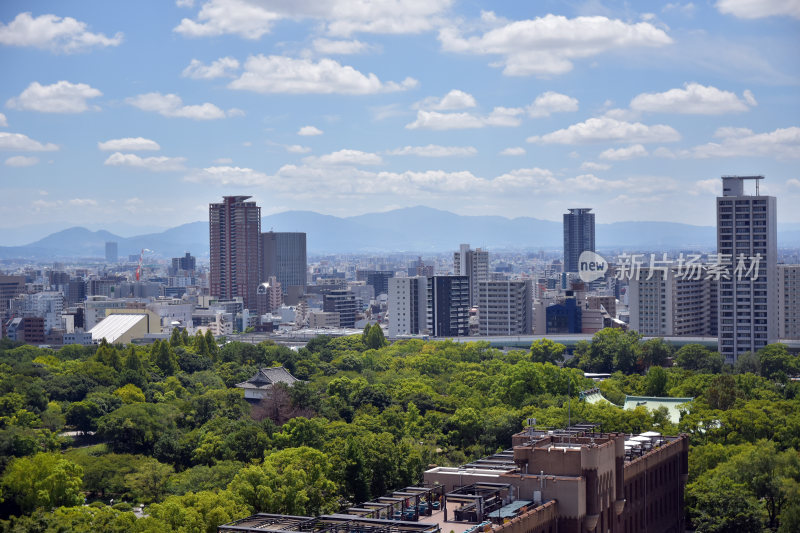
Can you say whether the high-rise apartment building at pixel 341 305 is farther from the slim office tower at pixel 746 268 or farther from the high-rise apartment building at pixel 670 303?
the slim office tower at pixel 746 268

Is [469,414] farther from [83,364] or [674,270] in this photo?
[674,270]

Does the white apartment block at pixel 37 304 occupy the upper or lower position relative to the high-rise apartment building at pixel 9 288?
lower

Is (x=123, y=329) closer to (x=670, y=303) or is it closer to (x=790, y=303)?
(x=670, y=303)

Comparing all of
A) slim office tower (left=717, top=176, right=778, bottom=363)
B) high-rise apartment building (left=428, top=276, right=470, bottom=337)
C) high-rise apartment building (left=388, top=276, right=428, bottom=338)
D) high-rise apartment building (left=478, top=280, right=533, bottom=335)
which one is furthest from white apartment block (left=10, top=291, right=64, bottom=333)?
slim office tower (left=717, top=176, right=778, bottom=363)

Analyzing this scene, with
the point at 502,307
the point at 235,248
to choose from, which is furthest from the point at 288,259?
the point at 502,307

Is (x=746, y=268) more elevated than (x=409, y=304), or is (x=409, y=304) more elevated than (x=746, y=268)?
(x=746, y=268)

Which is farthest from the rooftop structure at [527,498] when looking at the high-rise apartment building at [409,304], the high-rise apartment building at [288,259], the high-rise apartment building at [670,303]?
the high-rise apartment building at [288,259]
